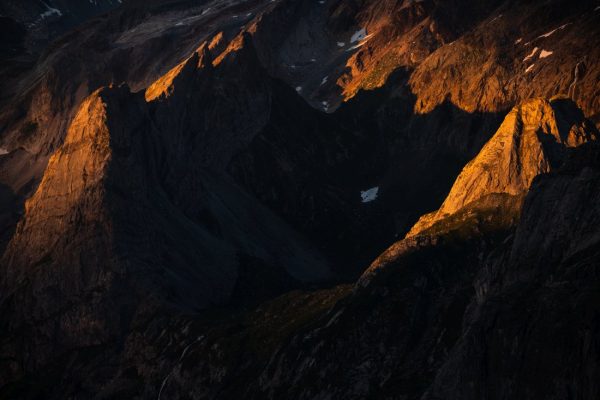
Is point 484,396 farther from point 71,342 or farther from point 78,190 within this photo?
point 78,190

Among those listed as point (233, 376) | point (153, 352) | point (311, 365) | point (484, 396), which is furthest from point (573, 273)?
point (153, 352)

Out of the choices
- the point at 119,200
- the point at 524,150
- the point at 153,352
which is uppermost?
the point at 119,200

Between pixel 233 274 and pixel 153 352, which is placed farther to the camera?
pixel 233 274

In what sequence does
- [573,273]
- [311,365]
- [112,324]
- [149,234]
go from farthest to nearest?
[149,234], [112,324], [311,365], [573,273]

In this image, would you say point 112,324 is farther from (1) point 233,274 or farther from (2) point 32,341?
(1) point 233,274

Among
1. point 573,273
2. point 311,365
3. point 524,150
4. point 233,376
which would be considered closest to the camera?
point 573,273

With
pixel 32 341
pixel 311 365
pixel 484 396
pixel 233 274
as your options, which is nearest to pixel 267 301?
pixel 233 274

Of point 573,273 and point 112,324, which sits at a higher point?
point 112,324
